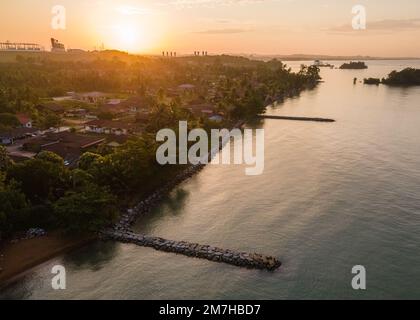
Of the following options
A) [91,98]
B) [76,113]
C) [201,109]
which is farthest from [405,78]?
[76,113]

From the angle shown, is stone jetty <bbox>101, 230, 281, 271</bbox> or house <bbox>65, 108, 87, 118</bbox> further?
house <bbox>65, 108, 87, 118</bbox>

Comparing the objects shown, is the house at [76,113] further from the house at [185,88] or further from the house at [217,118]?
the house at [185,88]

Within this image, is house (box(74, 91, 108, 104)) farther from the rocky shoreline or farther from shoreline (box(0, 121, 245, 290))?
shoreline (box(0, 121, 245, 290))

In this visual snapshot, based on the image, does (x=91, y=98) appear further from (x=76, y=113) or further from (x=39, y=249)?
(x=39, y=249)

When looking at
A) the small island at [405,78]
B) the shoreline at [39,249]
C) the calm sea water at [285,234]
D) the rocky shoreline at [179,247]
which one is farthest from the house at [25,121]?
the small island at [405,78]

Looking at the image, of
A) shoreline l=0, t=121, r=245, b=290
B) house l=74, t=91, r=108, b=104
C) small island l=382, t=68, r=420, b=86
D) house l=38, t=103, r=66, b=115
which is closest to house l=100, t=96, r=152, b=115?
house l=38, t=103, r=66, b=115

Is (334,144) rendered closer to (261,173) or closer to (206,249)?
(261,173)

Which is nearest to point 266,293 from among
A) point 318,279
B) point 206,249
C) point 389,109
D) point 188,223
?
point 318,279
